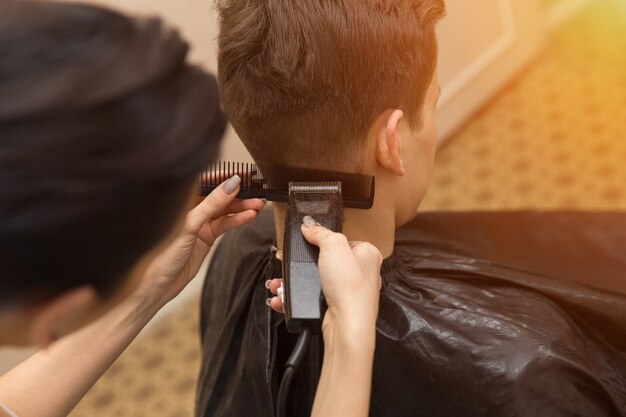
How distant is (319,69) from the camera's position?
3.60 ft

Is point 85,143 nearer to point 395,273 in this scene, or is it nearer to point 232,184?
point 232,184

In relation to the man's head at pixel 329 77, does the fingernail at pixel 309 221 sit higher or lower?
lower

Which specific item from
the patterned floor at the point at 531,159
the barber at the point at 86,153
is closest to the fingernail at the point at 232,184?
the barber at the point at 86,153

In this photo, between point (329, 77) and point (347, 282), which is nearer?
point (347, 282)

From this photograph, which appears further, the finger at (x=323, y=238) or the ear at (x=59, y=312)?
the finger at (x=323, y=238)

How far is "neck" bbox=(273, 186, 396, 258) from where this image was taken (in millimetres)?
1221

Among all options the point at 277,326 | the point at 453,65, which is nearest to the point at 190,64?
the point at 277,326

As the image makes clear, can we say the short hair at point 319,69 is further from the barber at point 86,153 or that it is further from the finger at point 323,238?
the barber at point 86,153

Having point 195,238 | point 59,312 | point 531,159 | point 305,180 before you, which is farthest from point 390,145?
point 531,159

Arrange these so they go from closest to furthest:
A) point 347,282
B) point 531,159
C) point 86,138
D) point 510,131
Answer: point 86,138 → point 347,282 → point 531,159 → point 510,131

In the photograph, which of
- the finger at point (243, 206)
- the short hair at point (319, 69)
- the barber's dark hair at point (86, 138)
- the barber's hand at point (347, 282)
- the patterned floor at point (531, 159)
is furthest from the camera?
the patterned floor at point (531, 159)

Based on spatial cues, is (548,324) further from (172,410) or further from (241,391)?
(172,410)

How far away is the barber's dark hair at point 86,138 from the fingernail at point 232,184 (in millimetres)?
395

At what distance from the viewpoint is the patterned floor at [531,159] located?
220 centimetres
